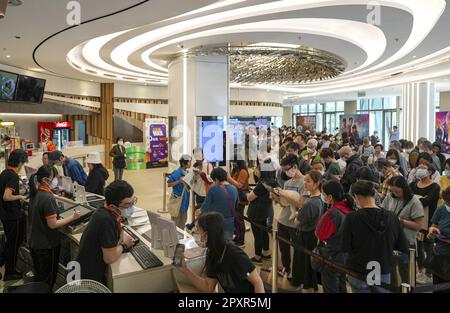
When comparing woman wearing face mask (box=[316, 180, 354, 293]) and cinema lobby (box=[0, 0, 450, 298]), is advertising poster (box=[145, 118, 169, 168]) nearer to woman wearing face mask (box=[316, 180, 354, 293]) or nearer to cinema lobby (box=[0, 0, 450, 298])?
cinema lobby (box=[0, 0, 450, 298])

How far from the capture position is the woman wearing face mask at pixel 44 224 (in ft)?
11.6

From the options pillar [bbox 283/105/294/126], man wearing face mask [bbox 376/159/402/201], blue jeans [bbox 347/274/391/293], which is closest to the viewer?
blue jeans [bbox 347/274/391/293]

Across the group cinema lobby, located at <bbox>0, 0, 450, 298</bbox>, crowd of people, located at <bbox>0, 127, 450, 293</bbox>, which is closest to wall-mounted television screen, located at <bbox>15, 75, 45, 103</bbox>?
cinema lobby, located at <bbox>0, 0, 450, 298</bbox>

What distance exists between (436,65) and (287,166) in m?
9.45

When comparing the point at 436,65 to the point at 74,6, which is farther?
the point at 436,65

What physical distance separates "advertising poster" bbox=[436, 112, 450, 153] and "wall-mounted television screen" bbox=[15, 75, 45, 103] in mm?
14090

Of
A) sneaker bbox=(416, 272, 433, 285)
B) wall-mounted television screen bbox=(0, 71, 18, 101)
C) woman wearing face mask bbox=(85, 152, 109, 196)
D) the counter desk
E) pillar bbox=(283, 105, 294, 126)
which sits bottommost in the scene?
sneaker bbox=(416, 272, 433, 285)

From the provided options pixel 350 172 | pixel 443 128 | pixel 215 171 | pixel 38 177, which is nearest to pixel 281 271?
pixel 215 171

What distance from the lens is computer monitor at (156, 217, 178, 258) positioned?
113 inches

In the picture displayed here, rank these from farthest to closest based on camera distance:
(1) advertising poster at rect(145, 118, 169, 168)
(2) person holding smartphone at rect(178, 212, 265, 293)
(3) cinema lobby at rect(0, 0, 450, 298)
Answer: (1) advertising poster at rect(145, 118, 169, 168) → (3) cinema lobby at rect(0, 0, 450, 298) → (2) person holding smartphone at rect(178, 212, 265, 293)

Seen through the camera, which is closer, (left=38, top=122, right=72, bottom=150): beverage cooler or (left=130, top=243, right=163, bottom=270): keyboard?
(left=130, top=243, right=163, bottom=270): keyboard
